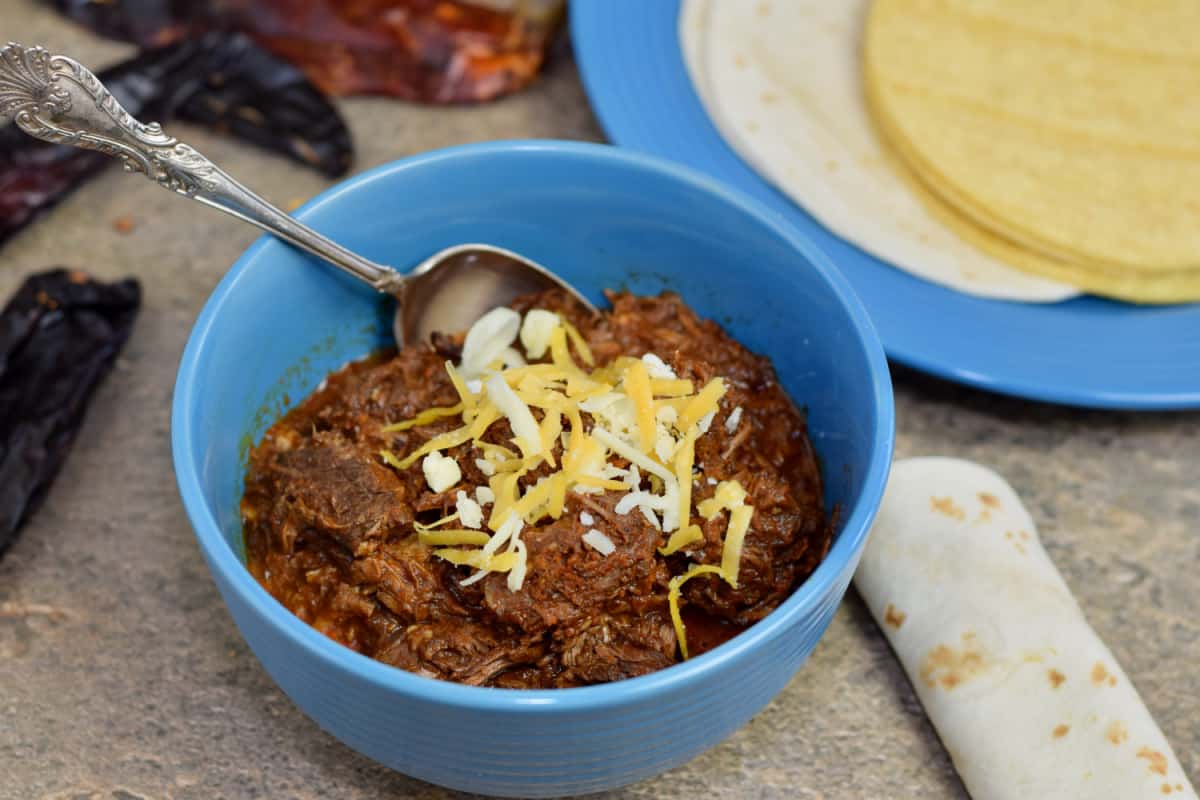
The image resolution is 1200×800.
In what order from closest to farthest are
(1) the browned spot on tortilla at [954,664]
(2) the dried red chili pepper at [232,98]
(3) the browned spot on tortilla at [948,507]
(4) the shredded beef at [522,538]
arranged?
(4) the shredded beef at [522,538] < (1) the browned spot on tortilla at [954,664] < (3) the browned spot on tortilla at [948,507] < (2) the dried red chili pepper at [232,98]

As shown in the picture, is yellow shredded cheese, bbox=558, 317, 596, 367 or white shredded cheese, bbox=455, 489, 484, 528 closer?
white shredded cheese, bbox=455, 489, 484, 528

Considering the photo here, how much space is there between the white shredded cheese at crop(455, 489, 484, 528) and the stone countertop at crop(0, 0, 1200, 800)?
2.04ft

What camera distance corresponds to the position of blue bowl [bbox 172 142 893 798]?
1.84 m

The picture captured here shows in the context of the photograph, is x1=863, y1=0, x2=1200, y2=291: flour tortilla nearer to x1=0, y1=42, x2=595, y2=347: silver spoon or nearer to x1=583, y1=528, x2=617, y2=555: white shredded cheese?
x1=0, y1=42, x2=595, y2=347: silver spoon

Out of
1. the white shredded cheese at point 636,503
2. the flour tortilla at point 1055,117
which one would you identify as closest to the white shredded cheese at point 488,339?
the white shredded cheese at point 636,503

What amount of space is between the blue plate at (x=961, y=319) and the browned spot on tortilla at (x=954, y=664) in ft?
2.33

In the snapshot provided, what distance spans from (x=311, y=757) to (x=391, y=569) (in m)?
0.55

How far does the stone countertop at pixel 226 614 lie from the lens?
2406 millimetres

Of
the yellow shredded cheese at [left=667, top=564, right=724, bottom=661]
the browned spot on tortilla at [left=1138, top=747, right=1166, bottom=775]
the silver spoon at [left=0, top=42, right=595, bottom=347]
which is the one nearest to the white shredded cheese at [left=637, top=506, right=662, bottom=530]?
the yellow shredded cheese at [left=667, top=564, right=724, bottom=661]

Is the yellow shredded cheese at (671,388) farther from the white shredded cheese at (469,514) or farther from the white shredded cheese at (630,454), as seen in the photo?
the white shredded cheese at (469,514)

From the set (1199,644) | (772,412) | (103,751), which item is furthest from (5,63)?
(1199,644)

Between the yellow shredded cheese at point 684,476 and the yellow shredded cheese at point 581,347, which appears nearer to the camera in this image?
the yellow shredded cheese at point 684,476

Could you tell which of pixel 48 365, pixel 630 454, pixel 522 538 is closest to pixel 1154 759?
pixel 630 454

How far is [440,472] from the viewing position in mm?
2197
